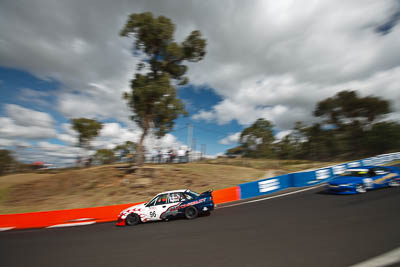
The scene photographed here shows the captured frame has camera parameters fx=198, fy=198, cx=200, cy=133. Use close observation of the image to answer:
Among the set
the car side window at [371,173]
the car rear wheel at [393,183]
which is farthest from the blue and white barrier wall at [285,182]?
the car rear wheel at [393,183]

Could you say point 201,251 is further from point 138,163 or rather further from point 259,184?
point 138,163

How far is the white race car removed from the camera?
7938 millimetres

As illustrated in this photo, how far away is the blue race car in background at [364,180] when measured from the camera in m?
8.94

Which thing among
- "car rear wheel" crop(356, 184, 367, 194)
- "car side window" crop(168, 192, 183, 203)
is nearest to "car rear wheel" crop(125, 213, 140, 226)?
"car side window" crop(168, 192, 183, 203)

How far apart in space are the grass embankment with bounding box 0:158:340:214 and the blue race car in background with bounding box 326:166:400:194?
29.1 feet

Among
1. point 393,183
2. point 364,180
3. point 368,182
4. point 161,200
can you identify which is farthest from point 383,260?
point 393,183

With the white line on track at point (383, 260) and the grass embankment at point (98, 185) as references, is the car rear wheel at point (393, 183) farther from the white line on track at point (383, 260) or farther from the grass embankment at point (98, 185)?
the grass embankment at point (98, 185)

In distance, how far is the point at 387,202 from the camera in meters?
7.09

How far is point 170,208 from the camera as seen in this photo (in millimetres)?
8109

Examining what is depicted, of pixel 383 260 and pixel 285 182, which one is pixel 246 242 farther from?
pixel 285 182

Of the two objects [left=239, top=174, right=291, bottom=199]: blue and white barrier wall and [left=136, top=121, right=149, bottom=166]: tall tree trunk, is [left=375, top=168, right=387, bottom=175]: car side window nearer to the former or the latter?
[left=239, top=174, right=291, bottom=199]: blue and white barrier wall

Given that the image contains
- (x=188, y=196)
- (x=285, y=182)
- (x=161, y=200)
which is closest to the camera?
(x=188, y=196)

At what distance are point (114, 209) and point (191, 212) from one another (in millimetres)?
4717

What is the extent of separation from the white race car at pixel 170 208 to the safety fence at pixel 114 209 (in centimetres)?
239
